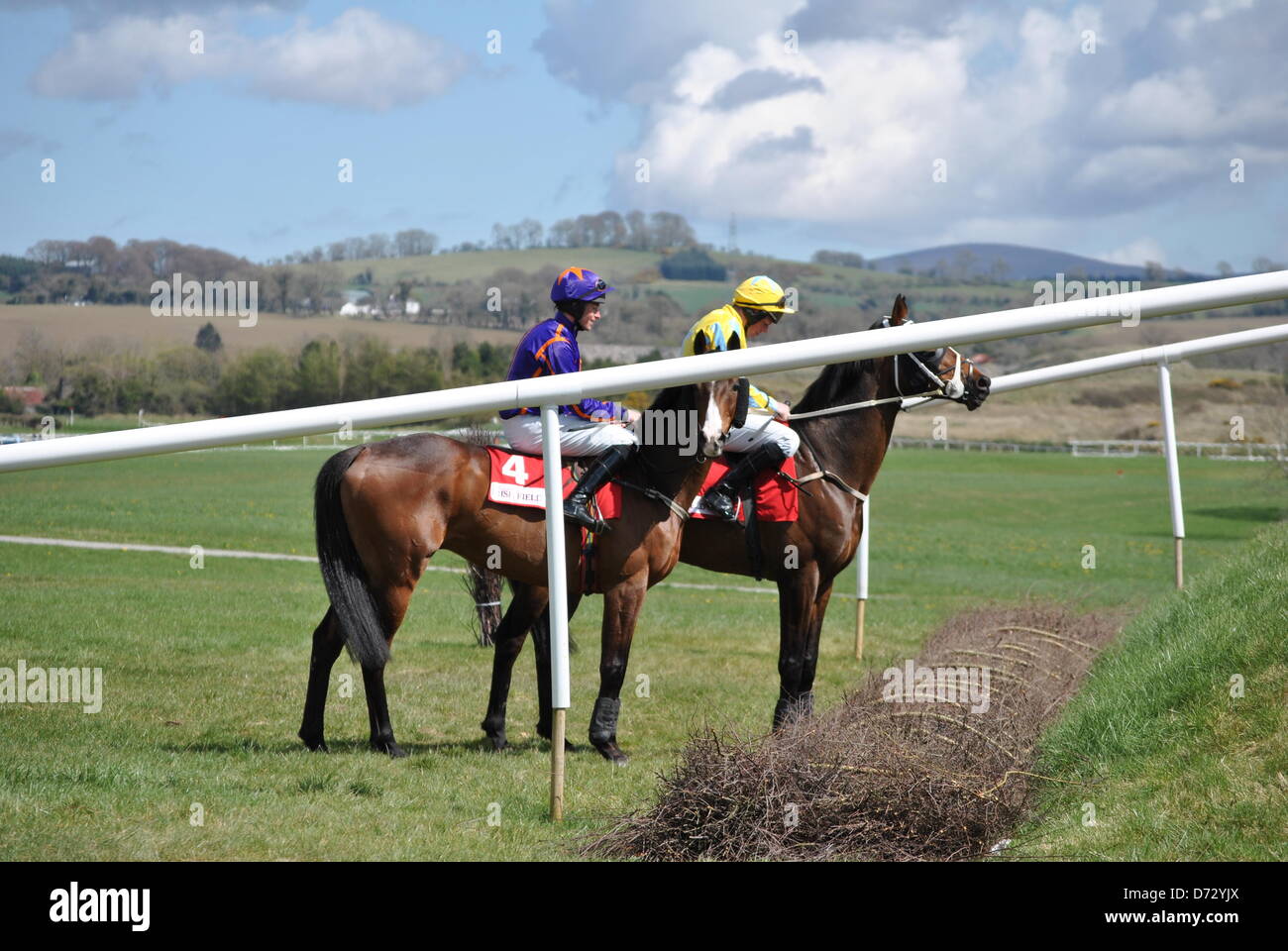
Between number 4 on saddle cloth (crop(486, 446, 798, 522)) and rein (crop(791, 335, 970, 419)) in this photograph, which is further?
rein (crop(791, 335, 970, 419))

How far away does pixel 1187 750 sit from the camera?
17.4 feet

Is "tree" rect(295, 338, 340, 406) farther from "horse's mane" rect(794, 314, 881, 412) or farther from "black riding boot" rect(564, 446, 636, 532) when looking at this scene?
"black riding boot" rect(564, 446, 636, 532)

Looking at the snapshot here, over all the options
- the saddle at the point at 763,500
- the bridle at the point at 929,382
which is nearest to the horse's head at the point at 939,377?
Result: the bridle at the point at 929,382

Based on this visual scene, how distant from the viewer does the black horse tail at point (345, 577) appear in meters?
7.23

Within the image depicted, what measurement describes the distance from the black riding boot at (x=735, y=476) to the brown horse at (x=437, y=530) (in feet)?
2.52

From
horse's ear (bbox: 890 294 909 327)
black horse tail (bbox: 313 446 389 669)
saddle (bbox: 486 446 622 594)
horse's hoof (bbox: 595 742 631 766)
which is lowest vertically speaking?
horse's hoof (bbox: 595 742 631 766)

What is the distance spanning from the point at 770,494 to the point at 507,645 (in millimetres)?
2031

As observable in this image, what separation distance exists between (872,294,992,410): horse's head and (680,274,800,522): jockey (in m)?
0.87

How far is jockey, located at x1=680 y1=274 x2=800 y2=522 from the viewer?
26.5ft

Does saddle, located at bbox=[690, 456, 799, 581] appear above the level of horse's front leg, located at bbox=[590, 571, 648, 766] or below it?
above

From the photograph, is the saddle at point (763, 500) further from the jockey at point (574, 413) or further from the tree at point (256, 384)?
the tree at point (256, 384)

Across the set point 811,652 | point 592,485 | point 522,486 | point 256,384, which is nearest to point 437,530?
point 522,486

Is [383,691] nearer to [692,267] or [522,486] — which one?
[522,486]

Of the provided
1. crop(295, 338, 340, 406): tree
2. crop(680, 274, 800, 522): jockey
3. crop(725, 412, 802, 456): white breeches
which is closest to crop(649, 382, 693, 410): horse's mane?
crop(680, 274, 800, 522): jockey
